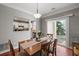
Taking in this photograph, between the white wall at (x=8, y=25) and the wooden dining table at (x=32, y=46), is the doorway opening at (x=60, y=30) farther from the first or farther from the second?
the white wall at (x=8, y=25)

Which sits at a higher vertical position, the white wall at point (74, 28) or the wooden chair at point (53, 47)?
the white wall at point (74, 28)

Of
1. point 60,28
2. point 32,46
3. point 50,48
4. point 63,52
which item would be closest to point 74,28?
point 60,28

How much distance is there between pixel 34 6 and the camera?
1.66 metres

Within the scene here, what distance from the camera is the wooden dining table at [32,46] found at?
171 centimetres

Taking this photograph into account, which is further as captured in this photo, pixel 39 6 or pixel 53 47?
pixel 53 47

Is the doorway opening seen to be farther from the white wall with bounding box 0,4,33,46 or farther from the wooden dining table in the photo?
the white wall with bounding box 0,4,33,46

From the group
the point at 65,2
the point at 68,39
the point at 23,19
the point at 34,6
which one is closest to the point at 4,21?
the point at 23,19

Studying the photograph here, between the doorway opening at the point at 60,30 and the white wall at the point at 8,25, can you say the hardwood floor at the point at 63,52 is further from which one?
the white wall at the point at 8,25

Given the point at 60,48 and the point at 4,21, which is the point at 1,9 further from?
the point at 60,48

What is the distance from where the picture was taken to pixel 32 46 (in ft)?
5.87

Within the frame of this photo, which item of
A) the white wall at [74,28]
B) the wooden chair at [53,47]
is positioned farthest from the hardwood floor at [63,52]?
the white wall at [74,28]

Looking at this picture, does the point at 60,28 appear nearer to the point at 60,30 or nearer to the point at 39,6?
the point at 60,30

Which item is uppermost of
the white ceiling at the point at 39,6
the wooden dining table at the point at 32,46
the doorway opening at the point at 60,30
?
the white ceiling at the point at 39,6

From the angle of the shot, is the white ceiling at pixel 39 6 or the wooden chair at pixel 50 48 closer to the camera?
the white ceiling at pixel 39 6
